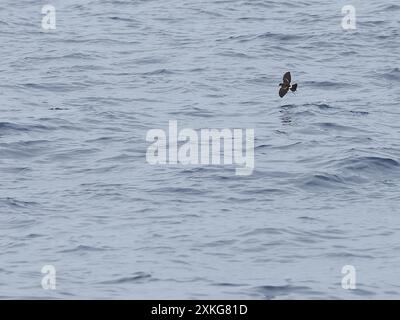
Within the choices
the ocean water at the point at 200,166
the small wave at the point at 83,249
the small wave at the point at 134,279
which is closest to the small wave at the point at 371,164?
the ocean water at the point at 200,166

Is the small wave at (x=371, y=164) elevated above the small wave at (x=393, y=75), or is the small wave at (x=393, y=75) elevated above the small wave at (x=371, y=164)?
the small wave at (x=393, y=75)

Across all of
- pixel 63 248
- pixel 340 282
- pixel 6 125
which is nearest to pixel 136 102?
pixel 6 125

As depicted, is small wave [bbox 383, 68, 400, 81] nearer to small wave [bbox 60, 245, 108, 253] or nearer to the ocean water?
the ocean water

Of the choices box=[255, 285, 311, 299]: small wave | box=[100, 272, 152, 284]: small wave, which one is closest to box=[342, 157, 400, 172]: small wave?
box=[255, 285, 311, 299]: small wave

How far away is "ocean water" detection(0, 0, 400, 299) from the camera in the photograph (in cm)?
2231

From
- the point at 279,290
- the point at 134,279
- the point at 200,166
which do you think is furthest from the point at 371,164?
the point at 134,279

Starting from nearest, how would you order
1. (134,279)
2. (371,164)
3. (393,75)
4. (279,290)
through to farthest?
(279,290), (134,279), (371,164), (393,75)

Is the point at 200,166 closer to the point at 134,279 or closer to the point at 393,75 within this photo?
the point at 134,279

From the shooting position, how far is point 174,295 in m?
20.9

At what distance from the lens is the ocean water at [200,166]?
2231cm

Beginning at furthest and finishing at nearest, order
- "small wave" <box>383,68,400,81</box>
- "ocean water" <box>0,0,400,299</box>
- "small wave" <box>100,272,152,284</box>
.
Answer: "small wave" <box>383,68,400,81</box>
"ocean water" <box>0,0,400,299</box>
"small wave" <box>100,272,152,284</box>

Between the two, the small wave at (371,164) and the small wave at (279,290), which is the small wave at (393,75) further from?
the small wave at (279,290)

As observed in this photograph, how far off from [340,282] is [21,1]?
31.2 meters

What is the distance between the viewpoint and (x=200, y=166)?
93.5 ft
